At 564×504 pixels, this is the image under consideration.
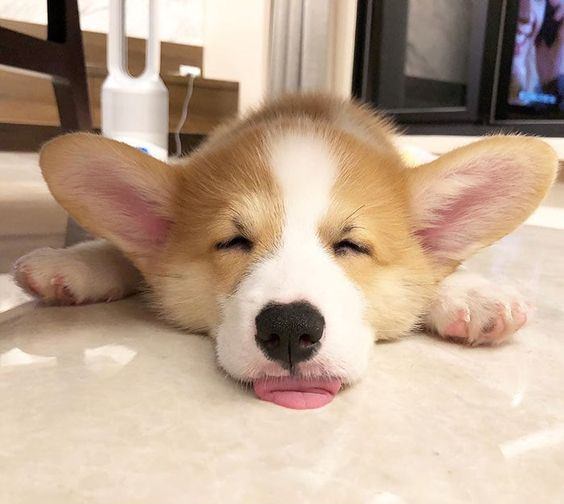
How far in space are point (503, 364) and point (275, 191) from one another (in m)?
0.43

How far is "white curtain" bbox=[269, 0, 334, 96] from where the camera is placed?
417 cm

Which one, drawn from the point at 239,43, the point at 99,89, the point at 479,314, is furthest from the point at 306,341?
the point at 239,43

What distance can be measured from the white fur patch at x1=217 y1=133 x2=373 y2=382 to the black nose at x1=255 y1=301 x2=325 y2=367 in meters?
0.01

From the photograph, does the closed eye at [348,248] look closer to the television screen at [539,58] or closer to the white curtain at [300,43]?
the television screen at [539,58]

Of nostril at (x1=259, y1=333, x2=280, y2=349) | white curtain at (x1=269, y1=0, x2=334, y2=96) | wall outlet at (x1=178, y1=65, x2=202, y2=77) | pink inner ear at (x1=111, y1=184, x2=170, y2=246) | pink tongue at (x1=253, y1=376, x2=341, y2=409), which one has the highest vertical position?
white curtain at (x1=269, y1=0, x2=334, y2=96)

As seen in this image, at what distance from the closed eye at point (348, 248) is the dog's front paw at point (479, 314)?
0.19 meters

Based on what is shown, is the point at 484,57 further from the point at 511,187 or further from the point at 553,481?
the point at 553,481

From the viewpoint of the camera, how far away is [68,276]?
1.16 metres

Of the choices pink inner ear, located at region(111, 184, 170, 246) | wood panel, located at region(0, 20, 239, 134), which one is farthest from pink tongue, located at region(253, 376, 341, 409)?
wood panel, located at region(0, 20, 239, 134)

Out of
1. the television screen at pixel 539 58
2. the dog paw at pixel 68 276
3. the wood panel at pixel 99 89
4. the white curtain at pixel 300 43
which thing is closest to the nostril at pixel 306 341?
the dog paw at pixel 68 276

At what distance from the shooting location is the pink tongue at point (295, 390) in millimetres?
810

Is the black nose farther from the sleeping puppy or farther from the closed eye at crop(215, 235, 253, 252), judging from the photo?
the closed eye at crop(215, 235, 253, 252)

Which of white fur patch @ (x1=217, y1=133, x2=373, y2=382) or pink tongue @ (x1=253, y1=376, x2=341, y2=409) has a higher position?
white fur patch @ (x1=217, y1=133, x2=373, y2=382)

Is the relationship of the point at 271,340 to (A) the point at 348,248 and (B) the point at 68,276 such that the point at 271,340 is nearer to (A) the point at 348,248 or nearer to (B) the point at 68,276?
(A) the point at 348,248
